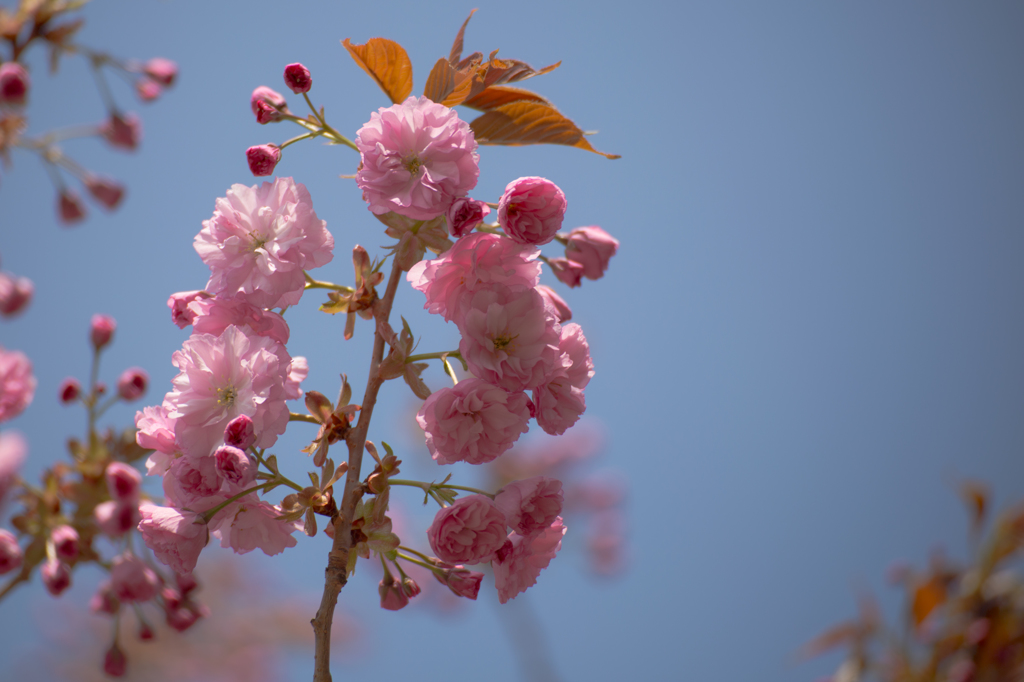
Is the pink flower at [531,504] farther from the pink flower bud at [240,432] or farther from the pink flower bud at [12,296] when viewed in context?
the pink flower bud at [12,296]

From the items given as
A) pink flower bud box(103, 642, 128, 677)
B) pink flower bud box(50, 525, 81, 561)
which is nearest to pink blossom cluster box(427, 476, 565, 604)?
pink flower bud box(50, 525, 81, 561)

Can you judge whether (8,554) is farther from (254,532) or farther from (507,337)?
(507,337)

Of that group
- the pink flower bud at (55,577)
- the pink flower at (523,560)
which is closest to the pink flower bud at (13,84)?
the pink flower bud at (55,577)

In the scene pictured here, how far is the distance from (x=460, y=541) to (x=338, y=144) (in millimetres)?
423

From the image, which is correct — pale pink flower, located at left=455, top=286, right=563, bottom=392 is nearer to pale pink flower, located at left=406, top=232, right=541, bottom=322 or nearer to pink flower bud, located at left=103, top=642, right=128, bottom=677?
pale pink flower, located at left=406, top=232, right=541, bottom=322

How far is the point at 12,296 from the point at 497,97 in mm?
1057

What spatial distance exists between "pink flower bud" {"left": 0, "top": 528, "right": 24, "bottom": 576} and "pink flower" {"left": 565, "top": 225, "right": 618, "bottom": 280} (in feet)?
2.66

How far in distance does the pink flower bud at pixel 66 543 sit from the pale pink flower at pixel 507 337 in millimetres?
652

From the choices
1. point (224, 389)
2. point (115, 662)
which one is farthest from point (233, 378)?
point (115, 662)

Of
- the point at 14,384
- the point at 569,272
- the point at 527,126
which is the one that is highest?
the point at 14,384

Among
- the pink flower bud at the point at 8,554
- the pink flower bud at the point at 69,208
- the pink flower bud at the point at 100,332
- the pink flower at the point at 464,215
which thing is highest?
Result: the pink flower bud at the point at 69,208

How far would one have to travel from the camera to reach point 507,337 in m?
0.55

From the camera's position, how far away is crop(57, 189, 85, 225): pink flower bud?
1375mm

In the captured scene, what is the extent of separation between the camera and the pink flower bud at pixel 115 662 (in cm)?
97
